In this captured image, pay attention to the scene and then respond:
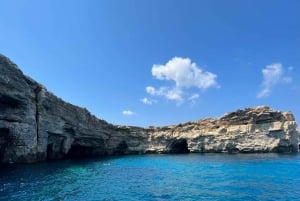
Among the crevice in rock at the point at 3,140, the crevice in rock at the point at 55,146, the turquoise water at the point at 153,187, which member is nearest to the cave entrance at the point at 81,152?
the crevice in rock at the point at 55,146

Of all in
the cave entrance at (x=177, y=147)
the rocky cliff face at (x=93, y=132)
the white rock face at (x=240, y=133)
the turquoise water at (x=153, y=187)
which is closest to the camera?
the turquoise water at (x=153, y=187)

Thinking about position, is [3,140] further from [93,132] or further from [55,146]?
[93,132]

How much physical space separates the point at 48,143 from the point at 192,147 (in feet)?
140

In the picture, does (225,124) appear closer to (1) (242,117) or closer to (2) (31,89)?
(1) (242,117)

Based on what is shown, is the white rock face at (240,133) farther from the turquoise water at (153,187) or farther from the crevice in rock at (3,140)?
the crevice in rock at (3,140)

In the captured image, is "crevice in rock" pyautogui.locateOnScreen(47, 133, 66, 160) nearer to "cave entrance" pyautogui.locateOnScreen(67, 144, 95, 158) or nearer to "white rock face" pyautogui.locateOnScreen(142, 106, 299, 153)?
"cave entrance" pyautogui.locateOnScreen(67, 144, 95, 158)

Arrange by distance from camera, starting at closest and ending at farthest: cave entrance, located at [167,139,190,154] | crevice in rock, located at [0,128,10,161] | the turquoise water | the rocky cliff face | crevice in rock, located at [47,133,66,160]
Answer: the turquoise water < crevice in rock, located at [0,128,10,161] < the rocky cliff face < crevice in rock, located at [47,133,66,160] < cave entrance, located at [167,139,190,154]

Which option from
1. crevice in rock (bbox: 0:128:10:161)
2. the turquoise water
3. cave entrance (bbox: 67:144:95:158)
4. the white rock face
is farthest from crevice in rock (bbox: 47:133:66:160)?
the white rock face

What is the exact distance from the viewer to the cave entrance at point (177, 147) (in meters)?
80.2

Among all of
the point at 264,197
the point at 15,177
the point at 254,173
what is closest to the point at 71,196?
the point at 15,177

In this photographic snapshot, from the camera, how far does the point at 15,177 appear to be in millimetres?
27531

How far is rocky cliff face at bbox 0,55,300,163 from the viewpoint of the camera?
3784cm

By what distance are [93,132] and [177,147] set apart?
31.2 metres

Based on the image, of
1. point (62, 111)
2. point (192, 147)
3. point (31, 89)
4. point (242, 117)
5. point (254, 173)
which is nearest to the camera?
point (254, 173)
